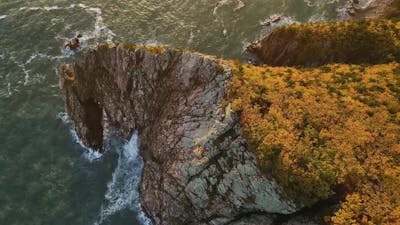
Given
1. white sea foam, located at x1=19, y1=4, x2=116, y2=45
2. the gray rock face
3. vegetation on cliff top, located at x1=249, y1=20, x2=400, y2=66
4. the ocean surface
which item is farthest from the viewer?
white sea foam, located at x1=19, y1=4, x2=116, y2=45

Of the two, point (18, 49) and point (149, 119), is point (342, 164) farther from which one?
point (18, 49)

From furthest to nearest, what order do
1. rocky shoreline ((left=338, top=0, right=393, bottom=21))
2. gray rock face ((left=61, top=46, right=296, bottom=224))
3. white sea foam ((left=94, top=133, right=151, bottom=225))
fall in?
rocky shoreline ((left=338, top=0, right=393, bottom=21)) < white sea foam ((left=94, top=133, right=151, bottom=225)) < gray rock face ((left=61, top=46, right=296, bottom=224))

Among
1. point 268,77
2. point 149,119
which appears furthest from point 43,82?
point 268,77

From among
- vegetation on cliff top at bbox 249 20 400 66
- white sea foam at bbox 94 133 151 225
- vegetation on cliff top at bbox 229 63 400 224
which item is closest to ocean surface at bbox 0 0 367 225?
white sea foam at bbox 94 133 151 225

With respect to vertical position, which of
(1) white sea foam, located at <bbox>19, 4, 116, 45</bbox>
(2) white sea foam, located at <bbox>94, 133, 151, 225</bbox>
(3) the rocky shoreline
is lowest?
(2) white sea foam, located at <bbox>94, 133, 151, 225</bbox>

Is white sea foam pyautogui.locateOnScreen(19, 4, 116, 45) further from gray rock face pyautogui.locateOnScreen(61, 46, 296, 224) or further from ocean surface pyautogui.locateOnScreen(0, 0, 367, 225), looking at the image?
gray rock face pyautogui.locateOnScreen(61, 46, 296, 224)

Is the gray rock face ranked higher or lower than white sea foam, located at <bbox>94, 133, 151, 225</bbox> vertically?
higher

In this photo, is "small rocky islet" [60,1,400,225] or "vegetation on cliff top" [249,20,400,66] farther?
"vegetation on cliff top" [249,20,400,66]
